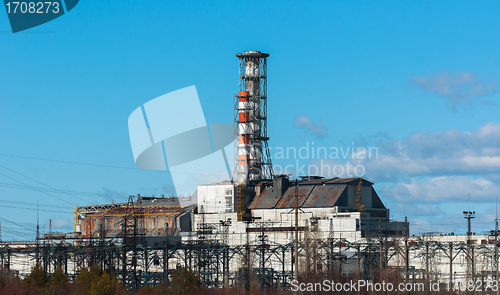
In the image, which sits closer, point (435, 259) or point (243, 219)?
point (435, 259)

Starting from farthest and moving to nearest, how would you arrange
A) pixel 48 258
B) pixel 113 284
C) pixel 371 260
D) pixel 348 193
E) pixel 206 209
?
pixel 206 209 < pixel 348 193 < pixel 48 258 < pixel 371 260 < pixel 113 284

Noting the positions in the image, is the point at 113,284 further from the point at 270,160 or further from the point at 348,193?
the point at 270,160

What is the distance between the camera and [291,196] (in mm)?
92312

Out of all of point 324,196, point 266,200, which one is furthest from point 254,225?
point 324,196

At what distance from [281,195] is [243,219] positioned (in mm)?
6175

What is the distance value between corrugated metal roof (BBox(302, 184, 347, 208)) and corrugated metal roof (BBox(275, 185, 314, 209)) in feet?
2.76

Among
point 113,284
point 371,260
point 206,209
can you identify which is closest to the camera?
point 113,284

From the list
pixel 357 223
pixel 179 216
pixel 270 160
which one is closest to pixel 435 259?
pixel 357 223

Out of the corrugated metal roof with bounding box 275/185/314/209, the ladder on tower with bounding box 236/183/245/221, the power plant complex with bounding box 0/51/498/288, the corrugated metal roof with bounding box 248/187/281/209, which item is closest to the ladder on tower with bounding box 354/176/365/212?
the power plant complex with bounding box 0/51/498/288

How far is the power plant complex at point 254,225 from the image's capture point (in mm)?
79750

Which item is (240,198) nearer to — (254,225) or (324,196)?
(254,225)

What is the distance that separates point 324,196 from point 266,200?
889 cm

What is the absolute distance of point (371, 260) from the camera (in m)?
76.8

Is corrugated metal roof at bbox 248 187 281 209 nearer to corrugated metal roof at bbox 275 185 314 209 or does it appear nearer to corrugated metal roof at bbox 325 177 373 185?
corrugated metal roof at bbox 275 185 314 209
